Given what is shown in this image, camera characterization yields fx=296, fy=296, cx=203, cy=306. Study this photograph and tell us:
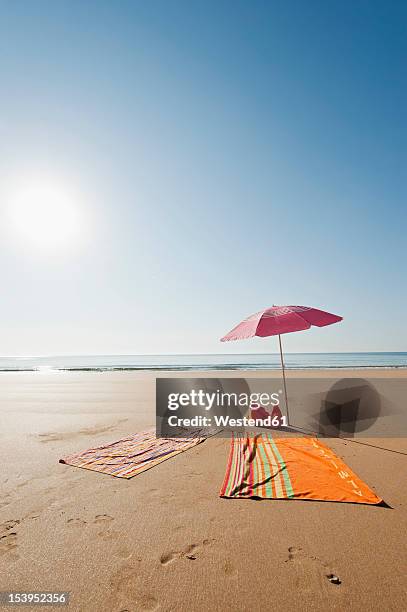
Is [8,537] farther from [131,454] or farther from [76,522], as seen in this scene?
[131,454]

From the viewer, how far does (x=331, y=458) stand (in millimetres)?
5199

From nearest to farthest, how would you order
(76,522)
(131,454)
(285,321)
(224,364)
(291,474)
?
(76,522), (291,474), (131,454), (285,321), (224,364)

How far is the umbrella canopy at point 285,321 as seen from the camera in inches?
270

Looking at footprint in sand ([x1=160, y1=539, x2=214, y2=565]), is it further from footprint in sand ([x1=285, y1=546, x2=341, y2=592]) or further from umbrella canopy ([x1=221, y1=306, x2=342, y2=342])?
umbrella canopy ([x1=221, y1=306, x2=342, y2=342])

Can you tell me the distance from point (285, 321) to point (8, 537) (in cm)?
597

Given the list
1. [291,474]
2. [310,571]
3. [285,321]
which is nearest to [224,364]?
[285,321]

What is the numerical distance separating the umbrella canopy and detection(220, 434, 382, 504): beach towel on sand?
7.85 ft

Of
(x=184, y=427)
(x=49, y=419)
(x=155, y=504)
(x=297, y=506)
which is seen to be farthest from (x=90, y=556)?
(x=49, y=419)

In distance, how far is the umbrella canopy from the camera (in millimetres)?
6867

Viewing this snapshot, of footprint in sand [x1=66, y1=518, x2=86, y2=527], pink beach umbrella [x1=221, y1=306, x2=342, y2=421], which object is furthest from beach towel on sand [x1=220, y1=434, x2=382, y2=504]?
pink beach umbrella [x1=221, y1=306, x2=342, y2=421]

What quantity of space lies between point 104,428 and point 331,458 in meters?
5.61

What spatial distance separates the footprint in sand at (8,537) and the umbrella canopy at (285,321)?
501cm

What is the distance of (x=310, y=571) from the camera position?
2611 mm

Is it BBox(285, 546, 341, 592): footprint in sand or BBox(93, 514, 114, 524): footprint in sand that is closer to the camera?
BBox(285, 546, 341, 592): footprint in sand
